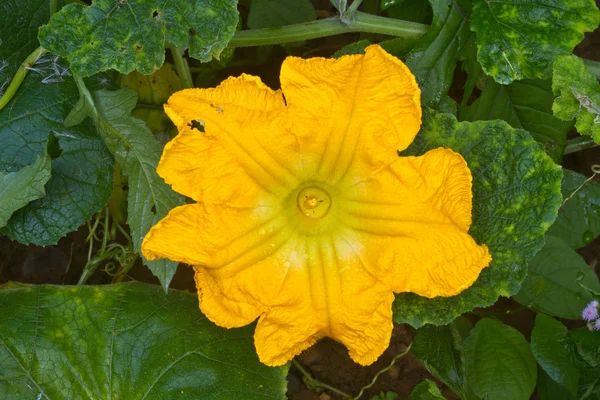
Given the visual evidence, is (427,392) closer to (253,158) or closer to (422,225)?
(422,225)

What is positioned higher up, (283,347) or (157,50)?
(157,50)

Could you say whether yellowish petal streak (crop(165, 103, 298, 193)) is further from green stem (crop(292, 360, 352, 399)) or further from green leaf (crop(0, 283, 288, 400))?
green stem (crop(292, 360, 352, 399))

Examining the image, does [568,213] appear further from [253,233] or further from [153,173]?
[153,173]

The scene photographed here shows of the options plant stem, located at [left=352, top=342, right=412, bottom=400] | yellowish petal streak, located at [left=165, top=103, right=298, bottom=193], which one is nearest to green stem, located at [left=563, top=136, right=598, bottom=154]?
plant stem, located at [left=352, top=342, right=412, bottom=400]

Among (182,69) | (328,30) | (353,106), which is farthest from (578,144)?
(182,69)

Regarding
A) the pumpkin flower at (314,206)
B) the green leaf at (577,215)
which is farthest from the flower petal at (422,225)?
the green leaf at (577,215)

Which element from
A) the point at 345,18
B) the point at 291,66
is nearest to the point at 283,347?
the point at 291,66

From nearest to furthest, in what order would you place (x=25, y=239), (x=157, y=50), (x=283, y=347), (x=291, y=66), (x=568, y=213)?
(x=291, y=66) → (x=157, y=50) → (x=283, y=347) → (x=25, y=239) → (x=568, y=213)
